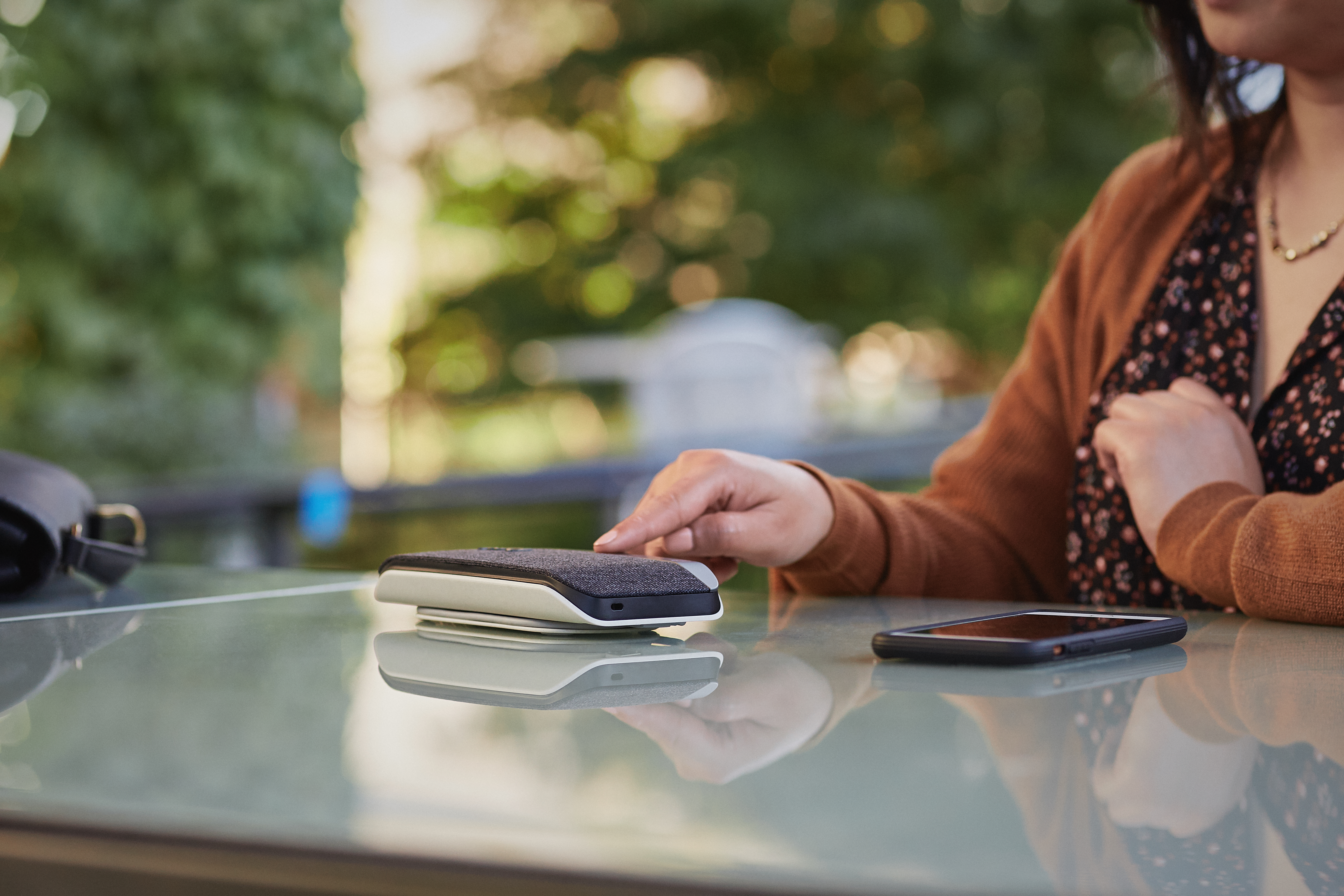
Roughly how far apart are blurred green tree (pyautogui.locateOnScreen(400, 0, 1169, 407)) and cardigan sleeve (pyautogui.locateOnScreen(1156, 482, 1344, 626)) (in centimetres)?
846

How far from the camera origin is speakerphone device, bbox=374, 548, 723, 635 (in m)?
0.75

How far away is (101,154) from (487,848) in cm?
764

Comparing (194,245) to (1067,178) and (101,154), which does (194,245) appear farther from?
(1067,178)

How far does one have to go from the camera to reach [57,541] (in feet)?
3.49

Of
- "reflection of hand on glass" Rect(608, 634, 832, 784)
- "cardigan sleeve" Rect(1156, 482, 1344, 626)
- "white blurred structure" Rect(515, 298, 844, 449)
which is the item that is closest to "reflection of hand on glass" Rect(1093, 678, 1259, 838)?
"reflection of hand on glass" Rect(608, 634, 832, 784)

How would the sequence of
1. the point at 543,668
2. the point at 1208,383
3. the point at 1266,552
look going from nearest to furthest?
the point at 543,668 < the point at 1266,552 < the point at 1208,383

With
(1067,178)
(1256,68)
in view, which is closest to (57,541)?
(1256,68)

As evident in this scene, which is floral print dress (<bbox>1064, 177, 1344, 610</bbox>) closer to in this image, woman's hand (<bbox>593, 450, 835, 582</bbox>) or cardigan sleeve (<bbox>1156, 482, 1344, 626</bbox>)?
cardigan sleeve (<bbox>1156, 482, 1344, 626</bbox>)

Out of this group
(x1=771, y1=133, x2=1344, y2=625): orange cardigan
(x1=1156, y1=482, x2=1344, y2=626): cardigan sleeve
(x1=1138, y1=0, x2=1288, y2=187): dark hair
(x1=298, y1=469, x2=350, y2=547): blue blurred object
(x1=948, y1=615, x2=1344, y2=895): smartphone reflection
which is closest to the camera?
(x1=948, y1=615, x2=1344, y2=895): smartphone reflection

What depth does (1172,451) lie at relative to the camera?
110 cm

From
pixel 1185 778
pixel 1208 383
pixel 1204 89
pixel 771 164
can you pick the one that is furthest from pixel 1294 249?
pixel 771 164

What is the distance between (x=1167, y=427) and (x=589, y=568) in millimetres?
575

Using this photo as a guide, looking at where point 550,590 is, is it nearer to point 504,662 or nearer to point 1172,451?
point 504,662

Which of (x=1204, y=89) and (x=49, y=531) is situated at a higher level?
(x=1204, y=89)
